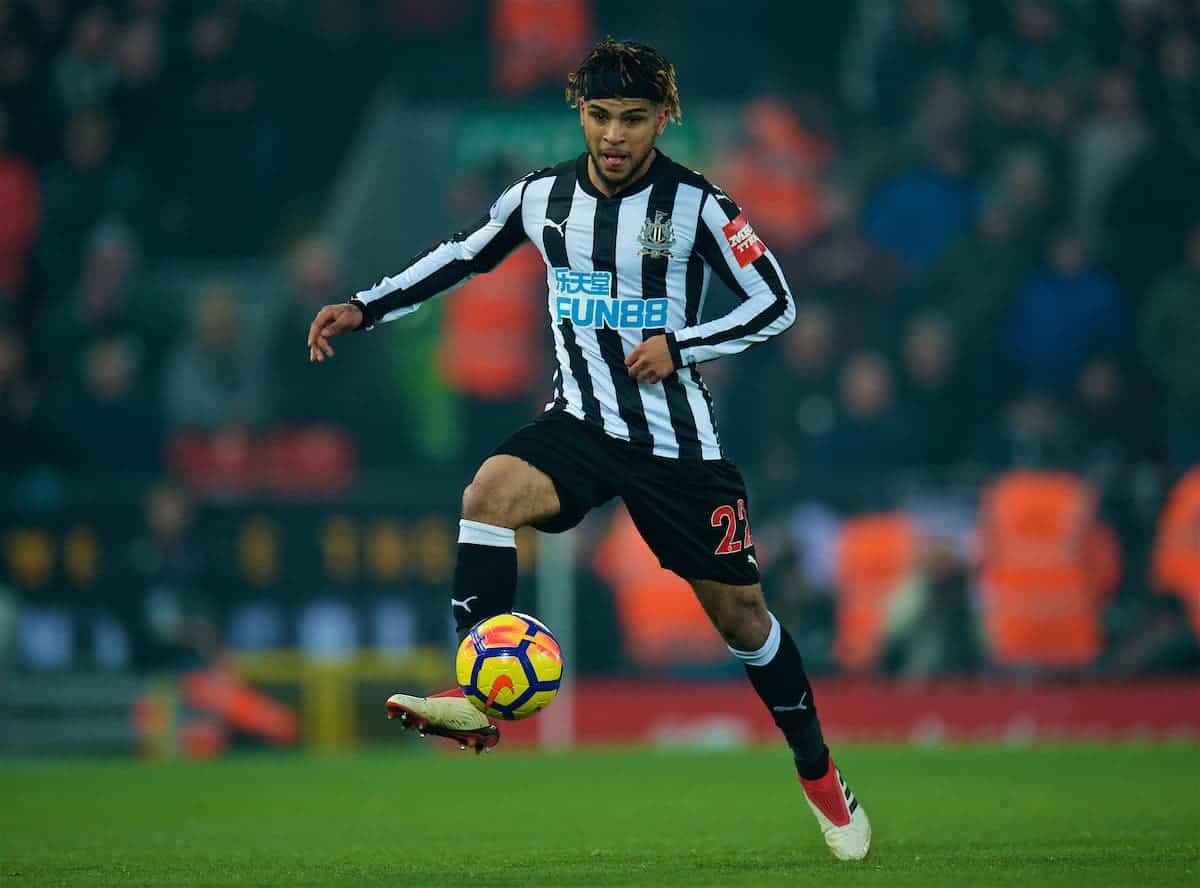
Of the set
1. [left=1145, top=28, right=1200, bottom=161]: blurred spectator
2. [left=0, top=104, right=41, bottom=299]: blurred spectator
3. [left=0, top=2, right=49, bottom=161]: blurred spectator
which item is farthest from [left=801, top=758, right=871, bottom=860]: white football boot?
[left=0, top=2, right=49, bottom=161]: blurred spectator

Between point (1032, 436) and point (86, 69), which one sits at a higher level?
point (86, 69)

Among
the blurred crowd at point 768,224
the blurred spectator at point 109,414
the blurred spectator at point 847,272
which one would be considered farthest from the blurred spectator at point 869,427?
the blurred spectator at point 109,414

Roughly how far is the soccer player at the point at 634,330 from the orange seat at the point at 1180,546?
7048 mm

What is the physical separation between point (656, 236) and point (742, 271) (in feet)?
0.85

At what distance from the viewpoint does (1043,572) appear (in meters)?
12.1

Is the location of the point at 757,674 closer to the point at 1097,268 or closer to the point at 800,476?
the point at 800,476

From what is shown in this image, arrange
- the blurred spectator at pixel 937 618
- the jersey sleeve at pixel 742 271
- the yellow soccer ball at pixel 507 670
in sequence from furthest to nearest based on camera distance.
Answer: the blurred spectator at pixel 937 618
the jersey sleeve at pixel 742 271
the yellow soccer ball at pixel 507 670

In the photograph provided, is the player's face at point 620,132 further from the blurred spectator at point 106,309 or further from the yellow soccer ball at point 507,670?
the blurred spectator at point 106,309

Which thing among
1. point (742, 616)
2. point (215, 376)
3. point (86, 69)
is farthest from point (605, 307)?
point (86, 69)

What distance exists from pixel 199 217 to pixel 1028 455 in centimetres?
645

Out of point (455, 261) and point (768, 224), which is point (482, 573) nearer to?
point (455, 261)

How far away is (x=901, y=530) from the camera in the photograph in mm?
12133

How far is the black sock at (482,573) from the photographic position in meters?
5.12

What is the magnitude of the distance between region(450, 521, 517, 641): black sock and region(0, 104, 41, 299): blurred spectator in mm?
10055
